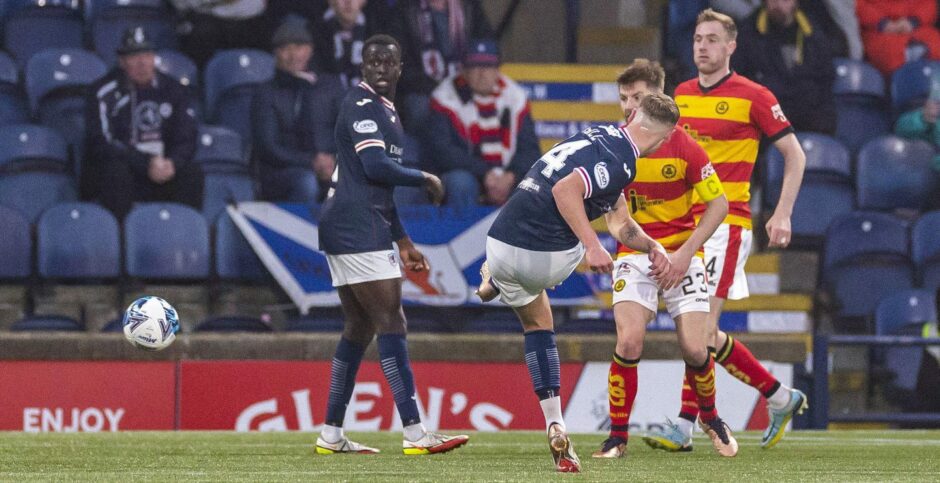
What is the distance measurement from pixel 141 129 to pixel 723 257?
571 centimetres

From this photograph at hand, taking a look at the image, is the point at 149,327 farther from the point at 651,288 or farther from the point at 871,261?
the point at 871,261

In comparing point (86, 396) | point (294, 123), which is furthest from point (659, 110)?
point (294, 123)

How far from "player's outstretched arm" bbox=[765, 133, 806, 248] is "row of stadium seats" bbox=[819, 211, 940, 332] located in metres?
5.46

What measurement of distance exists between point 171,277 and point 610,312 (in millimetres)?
3463

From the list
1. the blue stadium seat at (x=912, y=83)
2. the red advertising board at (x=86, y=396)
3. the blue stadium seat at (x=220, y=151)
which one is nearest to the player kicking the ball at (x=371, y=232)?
the red advertising board at (x=86, y=396)

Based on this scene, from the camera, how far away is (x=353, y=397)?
10289mm

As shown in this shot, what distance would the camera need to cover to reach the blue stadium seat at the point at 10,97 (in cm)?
1260

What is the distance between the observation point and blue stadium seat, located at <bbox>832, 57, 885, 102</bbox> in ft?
46.5

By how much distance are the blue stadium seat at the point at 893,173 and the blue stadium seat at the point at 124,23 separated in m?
6.27

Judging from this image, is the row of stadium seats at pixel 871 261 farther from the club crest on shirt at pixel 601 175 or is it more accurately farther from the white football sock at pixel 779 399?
the club crest on shirt at pixel 601 175

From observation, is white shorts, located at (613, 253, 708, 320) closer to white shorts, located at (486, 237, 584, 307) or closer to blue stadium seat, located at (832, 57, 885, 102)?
white shorts, located at (486, 237, 584, 307)

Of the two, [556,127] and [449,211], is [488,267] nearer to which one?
[449,211]

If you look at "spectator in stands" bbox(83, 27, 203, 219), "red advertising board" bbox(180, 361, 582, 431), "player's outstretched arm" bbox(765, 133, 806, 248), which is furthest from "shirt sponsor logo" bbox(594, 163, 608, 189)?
"spectator in stands" bbox(83, 27, 203, 219)

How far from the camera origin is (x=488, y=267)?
654cm
